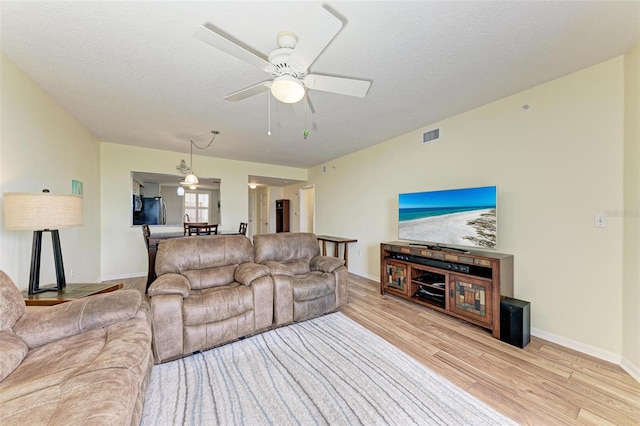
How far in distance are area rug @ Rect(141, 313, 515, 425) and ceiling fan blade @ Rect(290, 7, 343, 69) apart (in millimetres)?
2267

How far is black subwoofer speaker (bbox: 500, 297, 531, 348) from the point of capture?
7.34 feet

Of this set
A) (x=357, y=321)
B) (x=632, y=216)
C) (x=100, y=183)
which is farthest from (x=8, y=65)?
(x=632, y=216)

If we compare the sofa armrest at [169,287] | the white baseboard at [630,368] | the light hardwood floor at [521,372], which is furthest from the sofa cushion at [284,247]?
the white baseboard at [630,368]

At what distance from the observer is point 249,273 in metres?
2.54

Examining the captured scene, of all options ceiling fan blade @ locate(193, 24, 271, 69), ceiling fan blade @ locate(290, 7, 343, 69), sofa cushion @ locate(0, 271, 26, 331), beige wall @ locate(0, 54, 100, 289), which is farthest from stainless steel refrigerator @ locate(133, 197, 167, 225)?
ceiling fan blade @ locate(290, 7, 343, 69)

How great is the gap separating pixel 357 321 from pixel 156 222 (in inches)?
181

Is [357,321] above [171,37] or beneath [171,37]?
beneath

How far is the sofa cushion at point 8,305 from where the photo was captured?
1364 millimetres

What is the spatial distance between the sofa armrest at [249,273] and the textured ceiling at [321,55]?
1.87m

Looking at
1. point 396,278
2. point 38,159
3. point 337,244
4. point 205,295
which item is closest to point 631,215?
point 396,278

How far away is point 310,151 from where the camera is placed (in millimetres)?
4938

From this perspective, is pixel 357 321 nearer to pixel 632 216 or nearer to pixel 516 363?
pixel 516 363

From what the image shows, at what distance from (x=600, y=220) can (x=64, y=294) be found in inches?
179

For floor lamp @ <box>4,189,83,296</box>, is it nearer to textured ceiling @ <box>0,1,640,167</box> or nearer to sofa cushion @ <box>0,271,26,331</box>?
sofa cushion @ <box>0,271,26,331</box>
